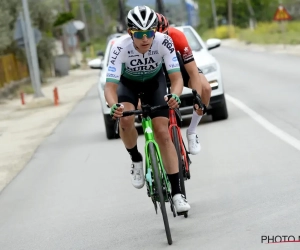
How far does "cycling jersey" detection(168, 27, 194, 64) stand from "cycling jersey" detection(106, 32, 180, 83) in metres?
0.64

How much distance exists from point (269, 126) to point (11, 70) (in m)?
27.0

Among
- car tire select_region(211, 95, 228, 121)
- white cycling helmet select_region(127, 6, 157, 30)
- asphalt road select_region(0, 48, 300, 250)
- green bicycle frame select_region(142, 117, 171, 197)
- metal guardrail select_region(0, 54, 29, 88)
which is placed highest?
white cycling helmet select_region(127, 6, 157, 30)

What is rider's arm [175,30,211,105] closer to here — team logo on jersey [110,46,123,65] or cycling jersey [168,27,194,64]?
cycling jersey [168,27,194,64]

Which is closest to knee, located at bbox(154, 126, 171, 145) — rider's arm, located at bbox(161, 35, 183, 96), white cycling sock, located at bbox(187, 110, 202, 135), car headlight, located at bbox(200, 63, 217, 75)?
rider's arm, located at bbox(161, 35, 183, 96)

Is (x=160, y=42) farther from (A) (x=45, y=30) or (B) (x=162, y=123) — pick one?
(A) (x=45, y=30)

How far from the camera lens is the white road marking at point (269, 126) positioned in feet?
39.5

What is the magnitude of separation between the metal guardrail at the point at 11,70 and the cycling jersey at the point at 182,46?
28.2m

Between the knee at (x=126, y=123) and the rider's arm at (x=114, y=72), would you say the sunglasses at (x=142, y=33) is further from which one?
the knee at (x=126, y=123)

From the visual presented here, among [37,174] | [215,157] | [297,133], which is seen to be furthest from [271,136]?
[37,174]

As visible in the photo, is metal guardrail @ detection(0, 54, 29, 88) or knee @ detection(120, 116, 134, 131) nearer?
knee @ detection(120, 116, 134, 131)

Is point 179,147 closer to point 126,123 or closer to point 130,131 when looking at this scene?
point 130,131

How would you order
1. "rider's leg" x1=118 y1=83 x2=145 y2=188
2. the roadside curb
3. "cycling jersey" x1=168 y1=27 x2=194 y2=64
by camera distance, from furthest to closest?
1. the roadside curb
2. "cycling jersey" x1=168 y1=27 x2=194 y2=64
3. "rider's leg" x1=118 y1=83 x2=145 y2=188

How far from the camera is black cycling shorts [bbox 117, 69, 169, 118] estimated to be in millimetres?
7805

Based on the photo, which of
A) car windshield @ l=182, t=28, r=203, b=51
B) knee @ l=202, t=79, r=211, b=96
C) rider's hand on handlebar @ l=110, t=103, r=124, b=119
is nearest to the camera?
rider's hand on handlebar @ l=110, t=103, r=124, b=119
